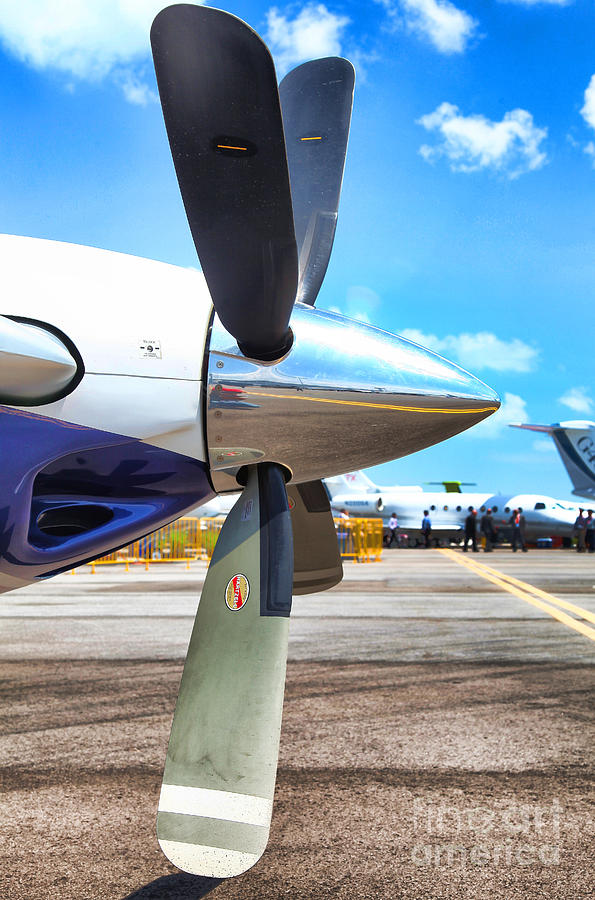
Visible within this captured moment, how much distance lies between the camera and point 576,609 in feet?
38.6

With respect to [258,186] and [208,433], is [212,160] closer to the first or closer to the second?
[258,186]

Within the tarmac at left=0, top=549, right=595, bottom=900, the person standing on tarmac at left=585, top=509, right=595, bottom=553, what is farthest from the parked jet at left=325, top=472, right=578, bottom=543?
the tarmac at left=0, top=549, right=595, bottom=900

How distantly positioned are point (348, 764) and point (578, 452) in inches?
1500

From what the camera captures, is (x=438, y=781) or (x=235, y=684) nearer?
(x=235, y=684)

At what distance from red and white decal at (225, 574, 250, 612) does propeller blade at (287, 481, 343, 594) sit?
126 cm

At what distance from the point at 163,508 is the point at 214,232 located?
3.77 ft

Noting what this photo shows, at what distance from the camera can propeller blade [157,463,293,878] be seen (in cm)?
247

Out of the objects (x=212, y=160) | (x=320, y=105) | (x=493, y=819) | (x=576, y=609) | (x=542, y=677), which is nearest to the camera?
(x=212, y=160)

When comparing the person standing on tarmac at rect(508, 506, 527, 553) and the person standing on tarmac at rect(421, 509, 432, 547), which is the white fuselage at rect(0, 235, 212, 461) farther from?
the person standing on tarmac at rect(421, 509, 432, 547)

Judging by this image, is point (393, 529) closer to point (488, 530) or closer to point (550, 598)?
point (488, 530)

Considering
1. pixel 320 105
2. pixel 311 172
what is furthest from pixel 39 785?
pixel 320 105

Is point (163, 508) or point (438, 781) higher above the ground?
point (163, 508)

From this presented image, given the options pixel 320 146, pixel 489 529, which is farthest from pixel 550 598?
pixel 489 529

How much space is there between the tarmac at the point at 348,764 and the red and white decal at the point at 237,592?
120 centimetres
